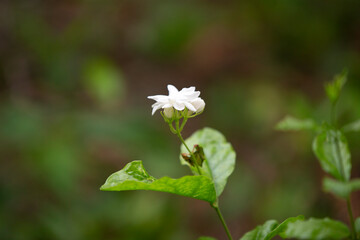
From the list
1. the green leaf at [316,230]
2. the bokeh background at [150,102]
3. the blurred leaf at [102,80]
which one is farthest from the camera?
the blurred leaf at [102,80]

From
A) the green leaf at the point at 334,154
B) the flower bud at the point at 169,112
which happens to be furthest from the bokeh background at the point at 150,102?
the flower bud at the point at 169,112

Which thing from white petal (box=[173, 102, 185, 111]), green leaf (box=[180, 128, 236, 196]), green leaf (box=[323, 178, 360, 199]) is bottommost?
green leaf (box=[323, 178, 360, 199])

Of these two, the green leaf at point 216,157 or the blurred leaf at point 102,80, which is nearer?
the green leaf at point 216,157

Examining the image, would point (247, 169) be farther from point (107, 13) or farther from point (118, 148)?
point (107, 13)

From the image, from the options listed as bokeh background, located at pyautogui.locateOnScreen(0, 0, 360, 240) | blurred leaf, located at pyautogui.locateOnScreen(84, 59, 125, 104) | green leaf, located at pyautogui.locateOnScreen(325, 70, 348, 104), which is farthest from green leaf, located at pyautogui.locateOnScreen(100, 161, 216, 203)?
blurred leaf, located at pyautogui.locateOnScreen(84, 59, 125, 104)

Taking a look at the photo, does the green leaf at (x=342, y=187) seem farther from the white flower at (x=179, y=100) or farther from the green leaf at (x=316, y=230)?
the white flower at (x=179, y=100)

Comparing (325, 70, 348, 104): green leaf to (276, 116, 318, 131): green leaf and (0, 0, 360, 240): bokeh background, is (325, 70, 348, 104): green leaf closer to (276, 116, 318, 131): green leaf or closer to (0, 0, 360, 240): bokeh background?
(276, 116, 318, 131): green leaf

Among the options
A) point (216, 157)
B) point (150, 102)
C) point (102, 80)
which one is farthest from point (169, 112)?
point (150, 102)
